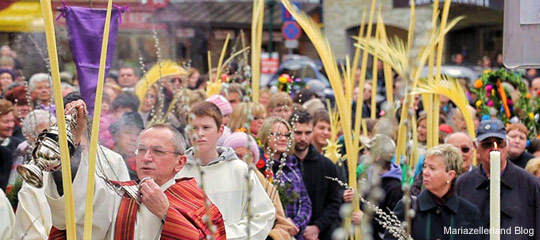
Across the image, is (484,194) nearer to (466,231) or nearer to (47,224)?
(466,231)

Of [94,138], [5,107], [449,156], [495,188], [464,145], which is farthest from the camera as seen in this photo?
[5,107]

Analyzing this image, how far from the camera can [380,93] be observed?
17609 mm

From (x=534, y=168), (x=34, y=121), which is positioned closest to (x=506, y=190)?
(x=534, y=168)

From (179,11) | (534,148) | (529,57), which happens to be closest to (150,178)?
→ (529,57)

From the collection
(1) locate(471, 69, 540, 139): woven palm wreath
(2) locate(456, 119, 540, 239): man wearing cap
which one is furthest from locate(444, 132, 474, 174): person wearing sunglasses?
(1) locate(471, 69, 540, 139): woven palm wreath

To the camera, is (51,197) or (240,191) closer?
(51,197)

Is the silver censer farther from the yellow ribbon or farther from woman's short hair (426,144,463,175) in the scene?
woman's short hair (426,144,463,175)

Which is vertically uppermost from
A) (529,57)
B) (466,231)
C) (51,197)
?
(529,57)

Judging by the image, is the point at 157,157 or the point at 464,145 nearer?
the point at 157,157

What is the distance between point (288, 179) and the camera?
6.50 metres

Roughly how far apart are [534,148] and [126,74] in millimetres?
5062

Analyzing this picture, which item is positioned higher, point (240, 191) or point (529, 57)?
point (529, 57)

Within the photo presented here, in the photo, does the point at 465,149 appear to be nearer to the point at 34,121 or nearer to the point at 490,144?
the point at 490,144

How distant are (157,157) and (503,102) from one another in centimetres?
533
